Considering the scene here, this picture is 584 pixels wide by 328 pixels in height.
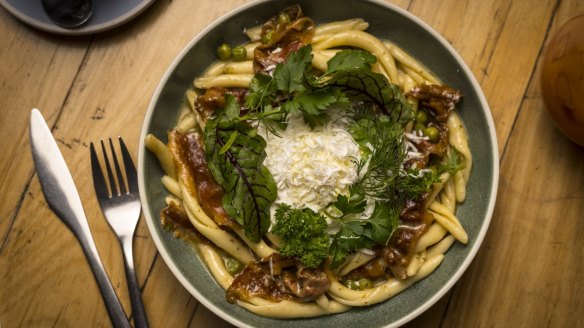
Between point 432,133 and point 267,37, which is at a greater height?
point 267,37

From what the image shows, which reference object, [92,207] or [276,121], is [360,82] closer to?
[276,121]

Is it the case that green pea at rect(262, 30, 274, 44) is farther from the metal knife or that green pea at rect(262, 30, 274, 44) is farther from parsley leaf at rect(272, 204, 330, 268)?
the metal knife

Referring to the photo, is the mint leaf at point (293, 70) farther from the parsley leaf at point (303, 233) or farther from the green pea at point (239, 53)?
the parsley leaf at point (303, 233)

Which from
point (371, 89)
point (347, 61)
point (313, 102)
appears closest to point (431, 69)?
point (371, 89)

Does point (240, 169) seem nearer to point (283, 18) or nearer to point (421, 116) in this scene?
point (283, 18)

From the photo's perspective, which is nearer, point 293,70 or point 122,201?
point 293,70
